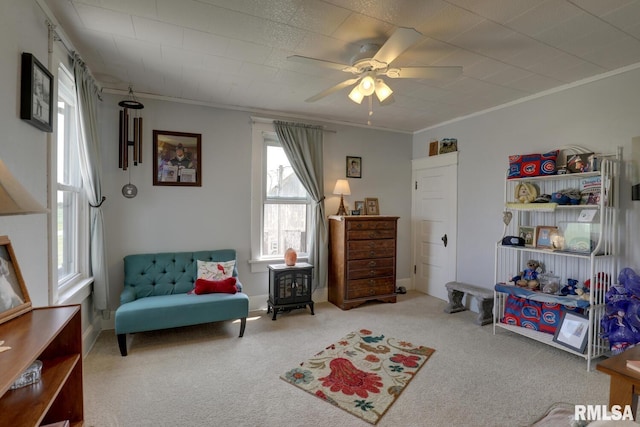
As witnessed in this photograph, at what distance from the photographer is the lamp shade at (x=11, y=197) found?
37.6 inches

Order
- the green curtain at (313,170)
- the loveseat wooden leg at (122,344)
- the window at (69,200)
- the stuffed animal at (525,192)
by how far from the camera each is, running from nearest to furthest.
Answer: the window at (69,200) < the loveseat wooden leg at (122,344) < the stuffed animal at (525,192) < the green curtain at (313,170)

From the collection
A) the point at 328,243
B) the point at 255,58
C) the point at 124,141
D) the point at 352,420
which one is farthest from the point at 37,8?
the point at 328,243

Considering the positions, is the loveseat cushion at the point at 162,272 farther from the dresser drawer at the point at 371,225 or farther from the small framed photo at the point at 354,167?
the small framed photo at the point at 354,167

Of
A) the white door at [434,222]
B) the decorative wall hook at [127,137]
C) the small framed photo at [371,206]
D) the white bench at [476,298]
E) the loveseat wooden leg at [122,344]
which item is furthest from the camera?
the small framed photo at [371,206]

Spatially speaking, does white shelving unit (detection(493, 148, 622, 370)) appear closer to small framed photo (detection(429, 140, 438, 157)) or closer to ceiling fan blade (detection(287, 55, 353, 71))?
small framed photo (detection(429, 140, 438, 157))

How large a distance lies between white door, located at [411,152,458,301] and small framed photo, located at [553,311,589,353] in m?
1.59

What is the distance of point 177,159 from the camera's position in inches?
147

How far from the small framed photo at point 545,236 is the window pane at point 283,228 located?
2.72 m

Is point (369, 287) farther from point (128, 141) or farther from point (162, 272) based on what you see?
point (128, 141)

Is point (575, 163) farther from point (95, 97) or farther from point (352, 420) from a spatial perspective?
point (95, 97)

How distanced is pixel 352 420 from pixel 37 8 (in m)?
3.18

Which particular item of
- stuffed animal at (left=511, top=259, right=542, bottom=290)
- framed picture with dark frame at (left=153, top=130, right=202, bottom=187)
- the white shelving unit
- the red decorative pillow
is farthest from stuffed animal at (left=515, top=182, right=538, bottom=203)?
framed picture with dark frame at (left=153, top=130, right=202, bottom=187)

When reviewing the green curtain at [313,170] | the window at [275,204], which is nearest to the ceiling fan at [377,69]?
the green curtain at [313,170]

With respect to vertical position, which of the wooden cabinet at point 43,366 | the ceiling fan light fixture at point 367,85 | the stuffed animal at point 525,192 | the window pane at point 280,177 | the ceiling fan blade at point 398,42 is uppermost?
the ceiling fan blade at point 398,42
